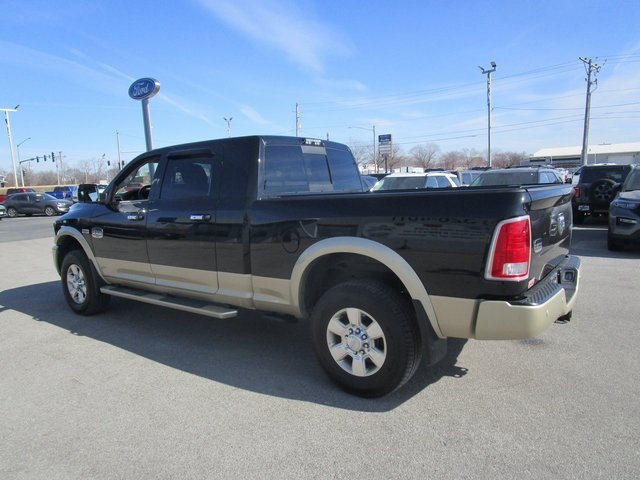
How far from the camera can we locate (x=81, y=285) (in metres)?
5.72

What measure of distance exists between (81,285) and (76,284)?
0.11 meters

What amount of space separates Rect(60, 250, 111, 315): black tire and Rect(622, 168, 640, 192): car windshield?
32.5 ft

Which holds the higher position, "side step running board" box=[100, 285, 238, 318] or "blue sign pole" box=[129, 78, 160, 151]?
"blue sign pole" box=[129, 78, 160, 151]

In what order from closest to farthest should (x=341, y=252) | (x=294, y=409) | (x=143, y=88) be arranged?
(x=294, y=409) → (x=341, y=252) → (x=143, y=88)

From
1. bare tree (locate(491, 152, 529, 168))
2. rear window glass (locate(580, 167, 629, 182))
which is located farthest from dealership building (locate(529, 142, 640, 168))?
rear window glass (locate(580, 167, 629, 182))

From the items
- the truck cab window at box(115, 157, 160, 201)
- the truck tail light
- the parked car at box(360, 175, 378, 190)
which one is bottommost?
the truck tail light

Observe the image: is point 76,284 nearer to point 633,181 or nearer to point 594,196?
point 633,181

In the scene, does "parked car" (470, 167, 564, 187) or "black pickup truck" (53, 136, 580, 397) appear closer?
"black pickup truck" (53, 136, 580, 397)

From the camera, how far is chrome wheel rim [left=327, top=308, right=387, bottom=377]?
128 inches

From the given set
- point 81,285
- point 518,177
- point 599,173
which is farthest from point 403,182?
point 81,285

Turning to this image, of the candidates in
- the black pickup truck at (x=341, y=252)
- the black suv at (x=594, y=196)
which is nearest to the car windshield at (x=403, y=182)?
the black suv at (x=594, y=196)

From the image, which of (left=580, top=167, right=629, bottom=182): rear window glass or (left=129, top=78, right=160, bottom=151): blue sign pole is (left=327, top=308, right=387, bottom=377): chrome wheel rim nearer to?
(left=129, top=78, right=160, bottom=151): blue sign pole

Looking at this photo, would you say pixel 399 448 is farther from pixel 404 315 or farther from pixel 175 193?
pixel 175 193

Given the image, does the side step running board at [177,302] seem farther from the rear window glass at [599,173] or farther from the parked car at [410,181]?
the rear window glass at [599,173]
